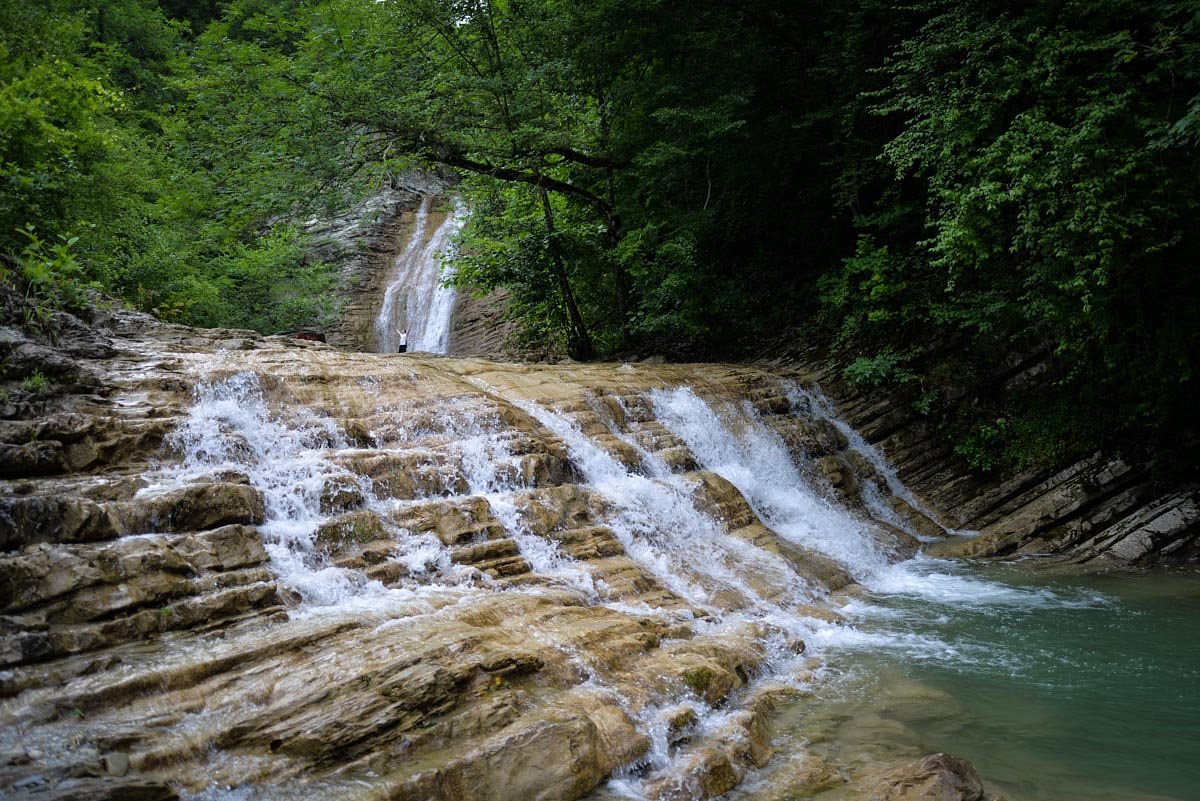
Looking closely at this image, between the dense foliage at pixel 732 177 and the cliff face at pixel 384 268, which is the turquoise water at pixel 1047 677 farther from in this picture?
the cliff face at pixel 384 268

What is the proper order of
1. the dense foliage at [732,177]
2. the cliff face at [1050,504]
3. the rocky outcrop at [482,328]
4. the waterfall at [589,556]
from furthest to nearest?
the rocky outcrop at [482,328], the cliff face at [1050,504], the dense foliage at [732,177], the waterfall at [589,556]

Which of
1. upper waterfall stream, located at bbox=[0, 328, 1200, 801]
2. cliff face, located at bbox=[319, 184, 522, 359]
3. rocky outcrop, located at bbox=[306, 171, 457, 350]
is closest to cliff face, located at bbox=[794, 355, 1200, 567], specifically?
upper waterfall stream, located at bbox=[0, 328, 1200, 801]

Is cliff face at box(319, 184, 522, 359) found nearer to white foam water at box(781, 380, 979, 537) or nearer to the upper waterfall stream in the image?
white foam water at box(781, 380, 979, 537)

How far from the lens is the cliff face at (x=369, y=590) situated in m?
3.96

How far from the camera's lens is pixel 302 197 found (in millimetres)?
11969

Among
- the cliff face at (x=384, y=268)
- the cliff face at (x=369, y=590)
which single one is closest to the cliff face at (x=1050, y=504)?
the cliff face at (x=369, y=590)

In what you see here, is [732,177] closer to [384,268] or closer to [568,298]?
[568,298]

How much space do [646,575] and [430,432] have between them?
310 centimetres

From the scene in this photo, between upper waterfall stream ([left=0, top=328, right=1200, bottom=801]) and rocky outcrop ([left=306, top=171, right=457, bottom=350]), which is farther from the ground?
rocky outcrop ([left=306, top=171, right=457, bottom=350])

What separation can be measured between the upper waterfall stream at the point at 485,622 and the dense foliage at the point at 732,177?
3.40 meters

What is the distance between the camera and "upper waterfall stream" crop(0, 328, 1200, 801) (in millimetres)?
4039

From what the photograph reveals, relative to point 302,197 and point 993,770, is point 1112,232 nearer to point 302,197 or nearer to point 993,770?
point 993,770

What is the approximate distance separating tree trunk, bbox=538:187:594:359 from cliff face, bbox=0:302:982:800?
6240mm

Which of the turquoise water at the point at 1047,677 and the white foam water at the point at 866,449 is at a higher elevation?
the white foam water at the point at 866,449
